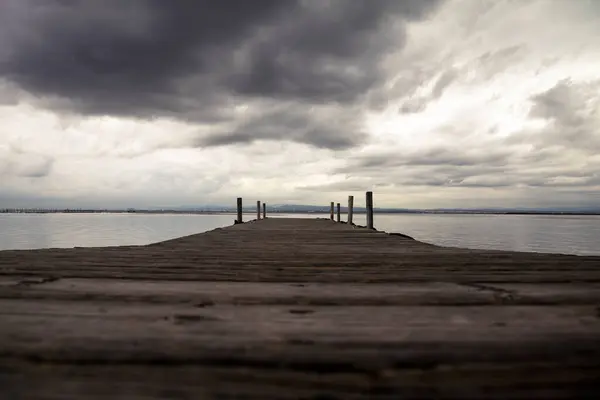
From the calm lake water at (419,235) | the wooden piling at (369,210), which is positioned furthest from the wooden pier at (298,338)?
the calm lake water at (419,235)

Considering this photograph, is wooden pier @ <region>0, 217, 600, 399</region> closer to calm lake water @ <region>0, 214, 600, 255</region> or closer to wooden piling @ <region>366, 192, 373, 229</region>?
wooden piling @ <region>366, 192, 373, 229</region>

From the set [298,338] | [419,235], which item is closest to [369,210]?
[298,338]

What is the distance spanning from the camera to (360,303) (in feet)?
5.96

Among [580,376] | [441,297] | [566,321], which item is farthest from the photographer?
[441,297]

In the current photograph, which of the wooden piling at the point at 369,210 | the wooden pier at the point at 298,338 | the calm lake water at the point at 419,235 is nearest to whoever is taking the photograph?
the wooden pier at the point at 298,338

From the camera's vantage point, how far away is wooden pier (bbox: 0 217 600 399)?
1008 millimetres

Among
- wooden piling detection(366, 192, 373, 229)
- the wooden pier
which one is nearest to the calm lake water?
wooden piling detection(366, 192, 373, 229)

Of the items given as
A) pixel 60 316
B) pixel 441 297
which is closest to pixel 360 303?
pixel 441 297

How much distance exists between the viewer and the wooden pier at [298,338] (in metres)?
1.01

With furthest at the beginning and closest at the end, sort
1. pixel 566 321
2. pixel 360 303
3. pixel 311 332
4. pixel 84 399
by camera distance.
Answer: pixel 360 303, pixel 566 321, pixel 311 332, pixel 84 399

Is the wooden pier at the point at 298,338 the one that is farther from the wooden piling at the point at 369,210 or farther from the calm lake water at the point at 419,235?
the calm lake water at the point at 419,235

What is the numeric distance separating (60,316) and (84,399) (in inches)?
30.2

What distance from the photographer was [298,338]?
1290 millimetres

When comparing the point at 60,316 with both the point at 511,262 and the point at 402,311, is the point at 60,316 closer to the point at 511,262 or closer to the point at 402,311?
the point at 402,311
